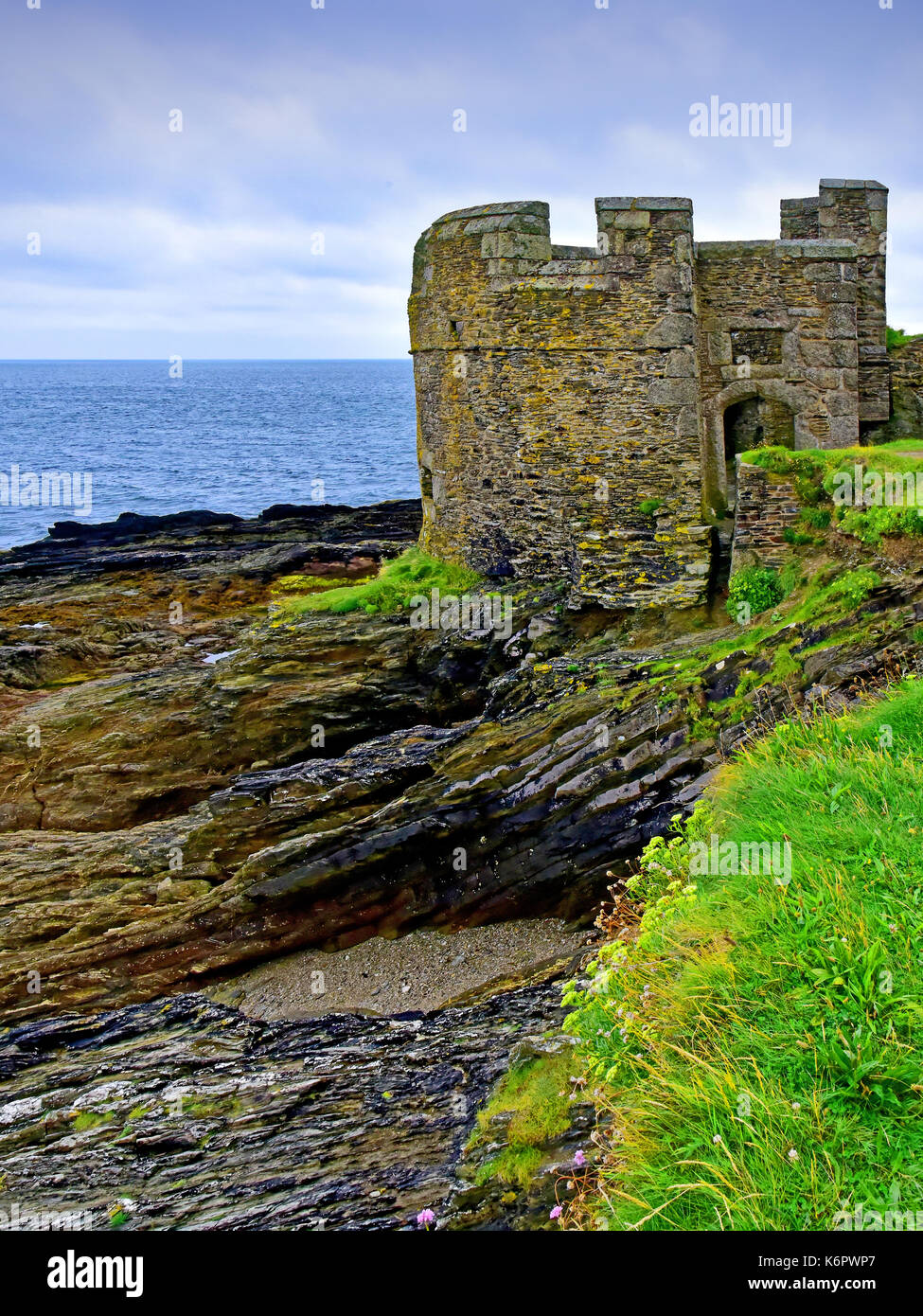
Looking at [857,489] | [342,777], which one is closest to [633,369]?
[857,489]

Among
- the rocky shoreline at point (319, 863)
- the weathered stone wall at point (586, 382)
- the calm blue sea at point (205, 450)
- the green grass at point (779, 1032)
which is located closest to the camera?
the green grass at point (779, 1032)

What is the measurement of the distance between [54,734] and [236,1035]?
311 inches

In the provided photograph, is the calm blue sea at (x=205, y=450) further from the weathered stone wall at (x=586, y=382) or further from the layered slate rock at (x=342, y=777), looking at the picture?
the weathered stone wall at (x=586, y=382)

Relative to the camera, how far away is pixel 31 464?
221ft

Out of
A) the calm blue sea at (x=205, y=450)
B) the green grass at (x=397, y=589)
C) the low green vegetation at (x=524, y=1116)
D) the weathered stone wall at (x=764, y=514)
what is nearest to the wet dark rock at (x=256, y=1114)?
the low green vegetation at (x=524, y=1116)

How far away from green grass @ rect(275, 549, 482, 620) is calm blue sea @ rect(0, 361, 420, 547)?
2496 cm

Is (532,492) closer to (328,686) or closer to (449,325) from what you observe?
(449,325)

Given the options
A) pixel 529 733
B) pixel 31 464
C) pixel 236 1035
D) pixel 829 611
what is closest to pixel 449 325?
pixel 529 733

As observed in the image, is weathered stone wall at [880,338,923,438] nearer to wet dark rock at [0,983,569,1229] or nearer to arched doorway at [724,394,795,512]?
arched doorway at [724,394,795,512]

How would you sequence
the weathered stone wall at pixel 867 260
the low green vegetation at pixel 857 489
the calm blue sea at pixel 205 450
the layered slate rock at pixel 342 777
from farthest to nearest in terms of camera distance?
the calm blue sea at pixel 205 450, the weathered stone wall at pixel 867 260, the layered slate rock at pixel 342 777, the low green vegetation at pixel 857 489

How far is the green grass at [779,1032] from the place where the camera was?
4277 mm

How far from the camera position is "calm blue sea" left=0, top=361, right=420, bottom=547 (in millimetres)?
52594

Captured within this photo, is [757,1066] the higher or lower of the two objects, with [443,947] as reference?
higher

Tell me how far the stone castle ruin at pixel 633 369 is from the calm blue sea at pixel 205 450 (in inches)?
1115
